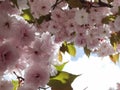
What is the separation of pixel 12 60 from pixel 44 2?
0.85 m

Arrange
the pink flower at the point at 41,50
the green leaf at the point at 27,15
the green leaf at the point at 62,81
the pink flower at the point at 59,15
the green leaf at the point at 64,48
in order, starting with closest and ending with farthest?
the pink flower at the point at 41,50
the green leaf at the point at 62,81
the green leaf at the point at 27,15
the pink flower at the point at 59,15
the green leaf at the point at 64,48

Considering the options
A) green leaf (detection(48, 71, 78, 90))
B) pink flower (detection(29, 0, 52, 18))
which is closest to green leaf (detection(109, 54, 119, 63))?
pink flower (detection(29, 0, 52, 18))

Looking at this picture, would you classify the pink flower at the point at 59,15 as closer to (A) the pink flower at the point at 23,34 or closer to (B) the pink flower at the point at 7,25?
(A) the pink flower at the point at 23,34

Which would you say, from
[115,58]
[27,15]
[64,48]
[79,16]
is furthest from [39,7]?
[115,58]

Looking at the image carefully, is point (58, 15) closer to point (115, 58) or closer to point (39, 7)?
point (39, 7)

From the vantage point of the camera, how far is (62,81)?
222 centimetres

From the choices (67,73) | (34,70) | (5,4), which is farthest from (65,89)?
(5,4)

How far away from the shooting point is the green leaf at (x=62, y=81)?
218 cm

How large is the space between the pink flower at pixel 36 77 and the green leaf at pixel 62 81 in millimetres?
261

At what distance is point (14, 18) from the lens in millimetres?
1828

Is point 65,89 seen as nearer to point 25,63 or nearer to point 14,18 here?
point 25,63

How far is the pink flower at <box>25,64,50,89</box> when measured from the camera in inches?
74.5

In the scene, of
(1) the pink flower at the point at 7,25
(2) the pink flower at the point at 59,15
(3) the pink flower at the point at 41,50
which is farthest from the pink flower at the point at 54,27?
(1) the pink flower at the point at 7,25

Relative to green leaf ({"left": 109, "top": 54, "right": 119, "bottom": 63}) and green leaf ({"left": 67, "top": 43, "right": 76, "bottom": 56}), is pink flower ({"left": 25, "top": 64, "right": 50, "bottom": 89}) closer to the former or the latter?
green leaf ({"left": 67, "top": 43, "right": 76, "bottom": 56})
